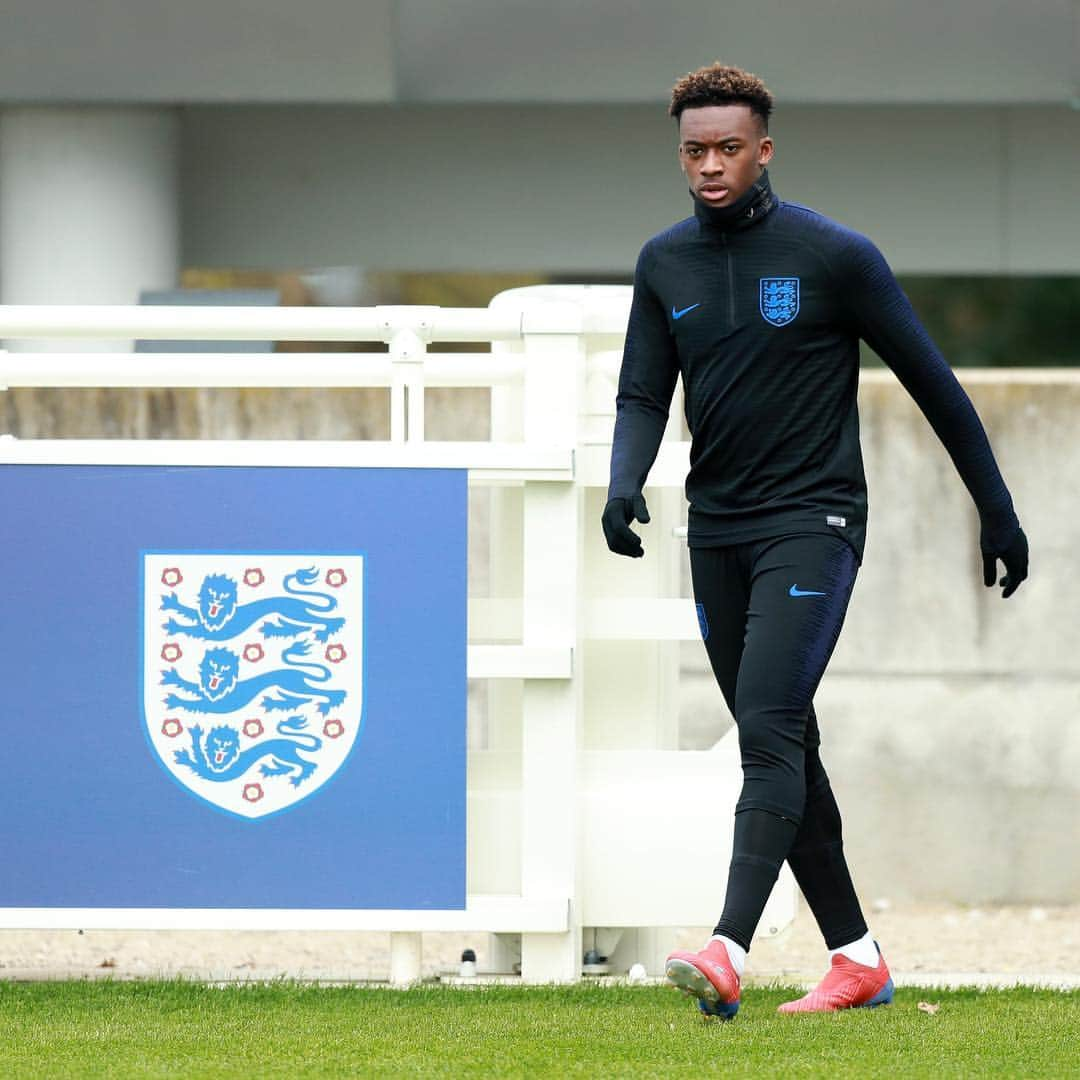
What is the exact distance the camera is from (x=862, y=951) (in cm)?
437

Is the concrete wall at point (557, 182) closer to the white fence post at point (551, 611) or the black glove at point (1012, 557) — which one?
the white fence post at point (551, 611)

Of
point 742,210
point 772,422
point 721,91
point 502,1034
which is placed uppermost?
point 721,91

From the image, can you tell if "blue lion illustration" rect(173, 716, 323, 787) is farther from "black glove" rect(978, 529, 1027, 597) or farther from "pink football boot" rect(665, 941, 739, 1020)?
"black glove" rect(978, 529, 1027, 597)

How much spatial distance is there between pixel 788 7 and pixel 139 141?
2714mm

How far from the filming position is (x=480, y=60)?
353 inches

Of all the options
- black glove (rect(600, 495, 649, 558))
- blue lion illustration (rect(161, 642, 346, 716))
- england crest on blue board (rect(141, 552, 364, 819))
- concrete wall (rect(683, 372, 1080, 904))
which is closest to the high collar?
black glove (rect(600, 495, 649, 558))

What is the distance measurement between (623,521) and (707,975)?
2.85ft

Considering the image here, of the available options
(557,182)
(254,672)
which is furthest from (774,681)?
(557,182)

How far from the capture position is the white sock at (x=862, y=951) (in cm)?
436

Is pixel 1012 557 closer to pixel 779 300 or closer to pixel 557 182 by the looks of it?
pixel 779 300

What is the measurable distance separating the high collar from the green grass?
1.51 m

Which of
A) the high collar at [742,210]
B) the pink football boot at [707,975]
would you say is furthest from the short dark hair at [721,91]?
the pink football boot at [707,975]

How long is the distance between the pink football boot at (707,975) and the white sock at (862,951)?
1.41 feet

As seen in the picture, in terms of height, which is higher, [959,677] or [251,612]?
[251,612]
